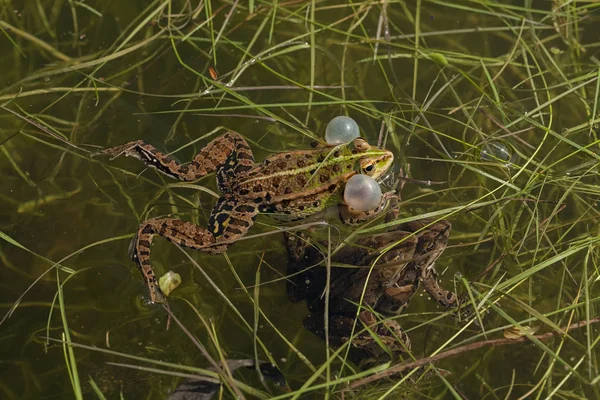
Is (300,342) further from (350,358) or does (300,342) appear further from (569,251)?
(569,251)

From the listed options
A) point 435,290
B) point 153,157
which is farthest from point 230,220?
point 435,290

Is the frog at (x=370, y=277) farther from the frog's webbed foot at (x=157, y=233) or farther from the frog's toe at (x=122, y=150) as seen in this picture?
the frog's toe at (x=122, y=150)

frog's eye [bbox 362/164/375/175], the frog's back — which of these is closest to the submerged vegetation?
the frog's back

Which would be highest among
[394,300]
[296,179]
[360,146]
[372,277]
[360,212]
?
[360,146]

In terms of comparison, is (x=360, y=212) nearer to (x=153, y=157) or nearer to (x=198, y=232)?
(x=198, y=232)

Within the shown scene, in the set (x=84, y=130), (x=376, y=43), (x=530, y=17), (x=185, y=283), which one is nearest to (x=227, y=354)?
(x=185, y=283)

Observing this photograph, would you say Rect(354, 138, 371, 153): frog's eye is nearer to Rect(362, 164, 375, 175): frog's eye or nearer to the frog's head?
the frog's head
